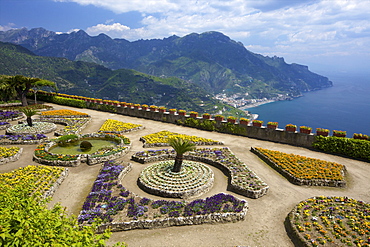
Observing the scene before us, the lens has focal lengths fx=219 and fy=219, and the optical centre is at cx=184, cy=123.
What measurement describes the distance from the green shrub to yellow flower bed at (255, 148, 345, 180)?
4.61m

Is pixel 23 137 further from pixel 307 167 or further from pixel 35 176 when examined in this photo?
pixel 307 167

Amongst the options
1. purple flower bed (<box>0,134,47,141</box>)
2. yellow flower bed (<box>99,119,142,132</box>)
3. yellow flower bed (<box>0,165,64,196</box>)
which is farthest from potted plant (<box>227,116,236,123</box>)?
purple flower bed (<box>0,134,47,141</box>)

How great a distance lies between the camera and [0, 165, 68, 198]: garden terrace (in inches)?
577

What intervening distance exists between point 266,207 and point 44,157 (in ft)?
60.7

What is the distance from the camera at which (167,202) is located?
13297 millimetres

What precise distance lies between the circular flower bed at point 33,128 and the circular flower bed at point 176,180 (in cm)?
1715

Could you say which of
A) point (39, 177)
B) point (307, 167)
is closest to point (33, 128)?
point (39, 177)

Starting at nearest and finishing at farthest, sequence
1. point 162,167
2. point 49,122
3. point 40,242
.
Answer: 1. point 40,242
2. point 162,167
3. point 49,122

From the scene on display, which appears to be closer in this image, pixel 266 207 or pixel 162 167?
pixel 266 207

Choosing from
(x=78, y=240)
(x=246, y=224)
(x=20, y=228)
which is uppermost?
(x=20, y=228)

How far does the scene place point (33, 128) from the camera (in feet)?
89.8

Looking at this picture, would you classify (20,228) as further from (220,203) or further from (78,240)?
(220,203)

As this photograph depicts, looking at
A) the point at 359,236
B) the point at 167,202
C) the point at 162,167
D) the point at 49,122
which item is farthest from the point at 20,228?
the point at 49,122

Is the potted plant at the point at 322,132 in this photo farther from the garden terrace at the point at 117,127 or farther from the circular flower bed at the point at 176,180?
the garden terrace at the point at 117,127
